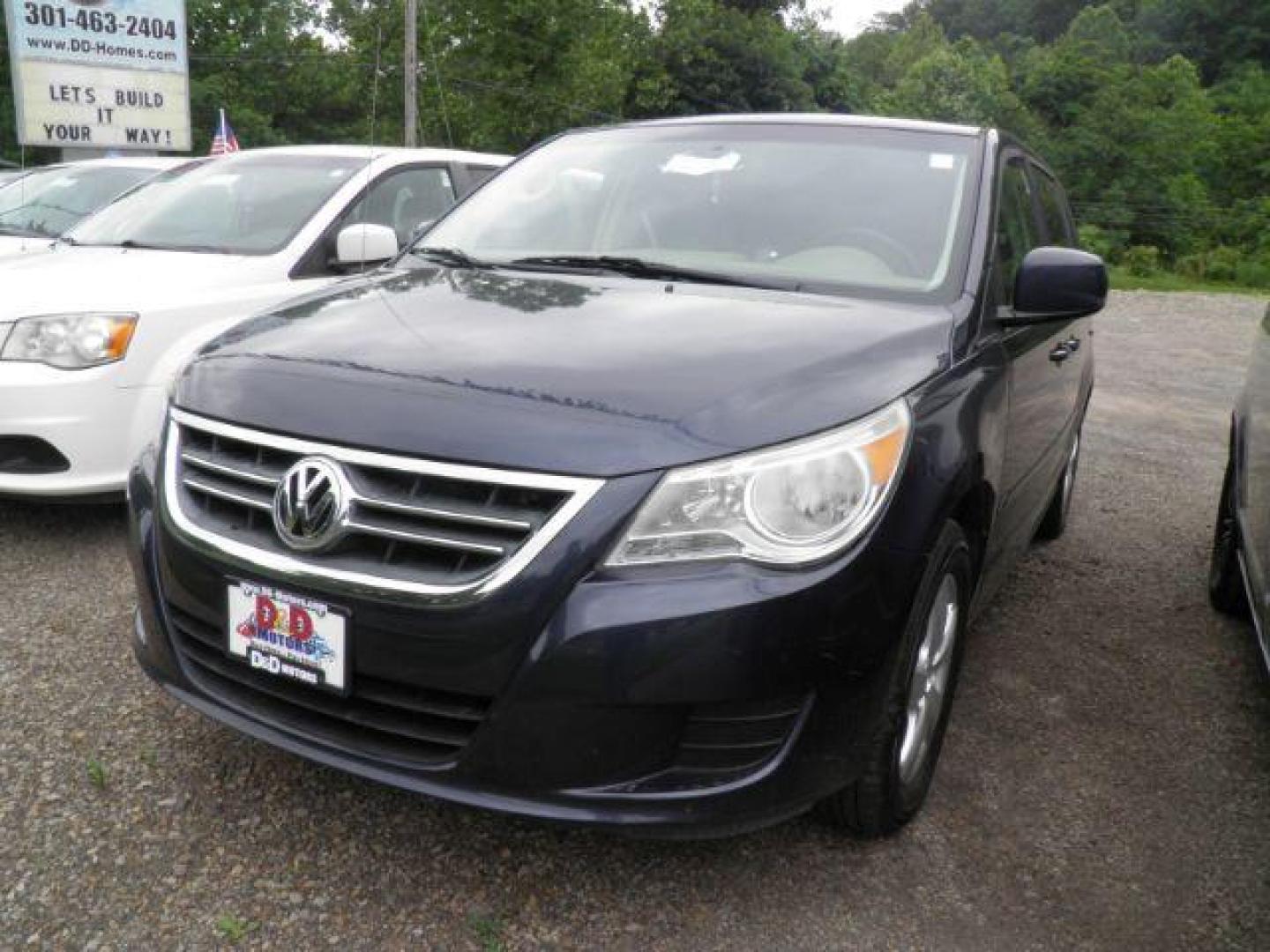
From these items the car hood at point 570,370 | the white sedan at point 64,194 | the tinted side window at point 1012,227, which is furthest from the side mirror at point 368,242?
the white sedan at point 64,194

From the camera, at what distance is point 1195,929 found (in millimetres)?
2273

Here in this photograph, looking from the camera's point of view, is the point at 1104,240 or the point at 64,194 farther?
the point at 1104,240

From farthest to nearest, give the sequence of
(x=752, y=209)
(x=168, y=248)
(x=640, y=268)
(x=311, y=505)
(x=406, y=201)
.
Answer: (x=406, y=201)
(x=168, y=248)
(x=752, y=209)
(x=640, y=268)
(x=311, y=505)

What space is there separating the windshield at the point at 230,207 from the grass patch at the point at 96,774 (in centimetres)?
268

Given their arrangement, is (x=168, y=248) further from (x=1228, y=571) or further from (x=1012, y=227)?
(x=1228, y=571)

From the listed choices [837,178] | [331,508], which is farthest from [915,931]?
[837,178]

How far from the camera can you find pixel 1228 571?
4055 mm

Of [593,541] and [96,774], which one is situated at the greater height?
[593,541]

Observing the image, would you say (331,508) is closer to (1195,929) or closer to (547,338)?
(547,338)

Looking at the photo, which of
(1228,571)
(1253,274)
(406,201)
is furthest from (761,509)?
(1253,274)

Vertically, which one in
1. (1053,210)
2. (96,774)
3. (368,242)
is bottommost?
(96,774)

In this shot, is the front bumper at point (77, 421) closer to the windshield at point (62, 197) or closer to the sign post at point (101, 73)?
the windshield at point (62, 197)

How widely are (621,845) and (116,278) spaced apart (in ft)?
10.3

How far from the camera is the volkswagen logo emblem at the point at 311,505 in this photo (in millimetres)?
1987
